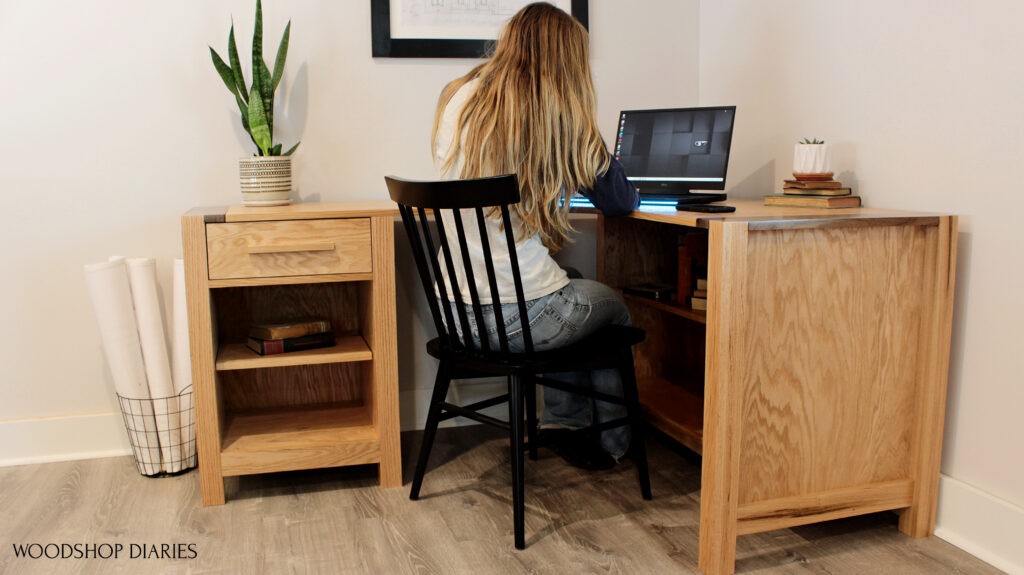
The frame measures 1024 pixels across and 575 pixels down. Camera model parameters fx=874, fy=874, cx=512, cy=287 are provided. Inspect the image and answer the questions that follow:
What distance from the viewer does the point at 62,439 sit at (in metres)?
2.56

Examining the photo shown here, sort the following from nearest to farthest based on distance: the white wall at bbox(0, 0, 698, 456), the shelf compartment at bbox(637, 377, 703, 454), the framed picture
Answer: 1. the shelf compartment at bbox(637, 377, 703, 454)
2. the white wall at bbox(0, 0, 698, 456)
3. the framed picture

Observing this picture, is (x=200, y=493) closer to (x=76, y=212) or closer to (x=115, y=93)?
(x=76, y=212)

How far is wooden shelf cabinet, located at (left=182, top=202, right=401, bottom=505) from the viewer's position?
2.16 metres

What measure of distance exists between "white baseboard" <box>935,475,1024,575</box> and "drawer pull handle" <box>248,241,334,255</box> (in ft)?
5.14

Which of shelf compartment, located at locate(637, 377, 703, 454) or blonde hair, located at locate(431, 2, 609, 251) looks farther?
shelf compartment, located at locate(637, 377, 703, 454)

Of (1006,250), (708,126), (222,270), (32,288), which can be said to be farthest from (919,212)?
(32,288)

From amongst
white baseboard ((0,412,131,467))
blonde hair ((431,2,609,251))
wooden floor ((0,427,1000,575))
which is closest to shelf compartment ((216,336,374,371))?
wooden floor ((0,427,1000,575))

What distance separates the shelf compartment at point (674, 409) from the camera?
7.68ft

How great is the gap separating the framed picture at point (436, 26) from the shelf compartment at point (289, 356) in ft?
3.00

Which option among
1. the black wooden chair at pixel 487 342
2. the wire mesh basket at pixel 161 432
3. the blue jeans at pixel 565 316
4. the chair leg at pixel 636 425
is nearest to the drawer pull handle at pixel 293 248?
the black wooden chair at pixel 487 342

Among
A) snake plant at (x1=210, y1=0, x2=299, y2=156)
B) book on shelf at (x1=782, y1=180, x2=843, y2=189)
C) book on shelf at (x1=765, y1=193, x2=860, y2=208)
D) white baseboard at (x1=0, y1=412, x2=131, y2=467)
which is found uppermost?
snake plant at (x1=210, y1=0, x2=299, y2=156)

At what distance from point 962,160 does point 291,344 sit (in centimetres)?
169

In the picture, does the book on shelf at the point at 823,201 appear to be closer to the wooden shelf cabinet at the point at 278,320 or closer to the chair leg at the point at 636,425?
the chair leg at the point at 636,425

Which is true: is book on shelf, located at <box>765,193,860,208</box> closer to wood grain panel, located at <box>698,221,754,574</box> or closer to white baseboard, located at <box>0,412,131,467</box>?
wood grain panel, located at <box>698,221,754,574</box>
